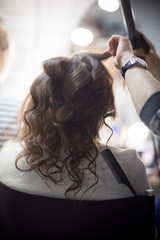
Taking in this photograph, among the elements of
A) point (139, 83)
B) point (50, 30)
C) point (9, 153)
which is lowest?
point (9, 153)

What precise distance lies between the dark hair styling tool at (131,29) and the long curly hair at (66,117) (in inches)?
7.0

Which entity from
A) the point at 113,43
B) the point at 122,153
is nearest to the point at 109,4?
the point at 113,43

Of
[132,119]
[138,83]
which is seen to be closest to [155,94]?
[138,83]

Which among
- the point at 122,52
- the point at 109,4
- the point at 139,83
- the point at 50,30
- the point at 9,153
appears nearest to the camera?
the point at 139,83

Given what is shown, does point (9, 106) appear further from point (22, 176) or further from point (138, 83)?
point (138, 83)

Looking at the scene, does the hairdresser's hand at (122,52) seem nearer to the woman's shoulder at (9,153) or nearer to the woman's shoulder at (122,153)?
the woman's shoulder at (122,153)

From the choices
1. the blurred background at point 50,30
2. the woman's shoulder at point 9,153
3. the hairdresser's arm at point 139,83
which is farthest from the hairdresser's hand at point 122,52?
the blurred background at point 50,30

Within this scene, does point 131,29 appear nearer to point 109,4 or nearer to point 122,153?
point 122,153

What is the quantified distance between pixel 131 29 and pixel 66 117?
420 mm

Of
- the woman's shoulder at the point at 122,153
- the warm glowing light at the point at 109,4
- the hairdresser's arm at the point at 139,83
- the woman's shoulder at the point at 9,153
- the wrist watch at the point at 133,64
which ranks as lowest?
the woman's shoulder at the point at 122,153

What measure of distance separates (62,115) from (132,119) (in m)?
4.85

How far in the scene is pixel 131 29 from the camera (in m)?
0.85

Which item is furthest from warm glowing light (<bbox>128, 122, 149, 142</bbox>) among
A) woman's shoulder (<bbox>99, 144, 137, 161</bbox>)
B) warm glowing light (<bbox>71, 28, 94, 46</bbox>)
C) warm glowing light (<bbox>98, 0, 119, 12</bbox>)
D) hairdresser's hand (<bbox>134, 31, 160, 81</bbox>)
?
woman's shoulder (<bbox>99, 144, 137, 161</bbox>)

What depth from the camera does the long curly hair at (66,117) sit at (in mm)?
778
